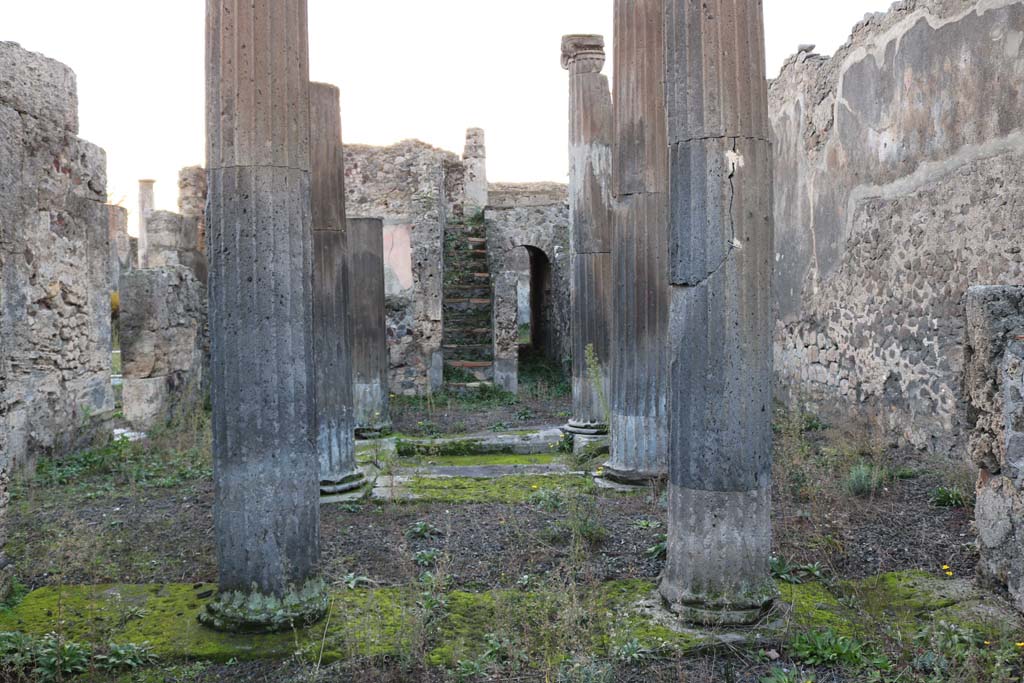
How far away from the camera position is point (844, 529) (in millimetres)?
5676

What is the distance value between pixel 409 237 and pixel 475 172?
4665mm

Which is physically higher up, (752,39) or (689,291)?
(752,39)

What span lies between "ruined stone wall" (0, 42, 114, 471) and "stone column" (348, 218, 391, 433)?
9.11 feet

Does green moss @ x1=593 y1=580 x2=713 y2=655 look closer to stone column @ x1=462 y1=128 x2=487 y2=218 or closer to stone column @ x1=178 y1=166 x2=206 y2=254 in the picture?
stone column @ x1=178 y1=166 x2=206 y2=254

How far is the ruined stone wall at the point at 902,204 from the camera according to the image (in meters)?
6.79

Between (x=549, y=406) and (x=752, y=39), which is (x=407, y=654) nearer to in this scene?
(x=752, y=39)

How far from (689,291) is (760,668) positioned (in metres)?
1.78

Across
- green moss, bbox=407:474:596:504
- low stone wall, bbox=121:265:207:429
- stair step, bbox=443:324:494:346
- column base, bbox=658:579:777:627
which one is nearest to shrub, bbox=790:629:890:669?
column base, bbox=658:579:777:627

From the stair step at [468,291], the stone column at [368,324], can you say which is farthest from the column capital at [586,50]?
the stair step at [468,291]

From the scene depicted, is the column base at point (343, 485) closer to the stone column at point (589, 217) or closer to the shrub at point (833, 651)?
the stone column at point (589, 217)

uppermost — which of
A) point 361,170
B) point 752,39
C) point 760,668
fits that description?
point 361,170

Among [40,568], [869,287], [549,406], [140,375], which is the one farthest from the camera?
[549,406]

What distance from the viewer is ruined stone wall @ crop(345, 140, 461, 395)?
594 inches

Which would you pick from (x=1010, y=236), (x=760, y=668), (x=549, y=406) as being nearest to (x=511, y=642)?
(x=760, y=668)
